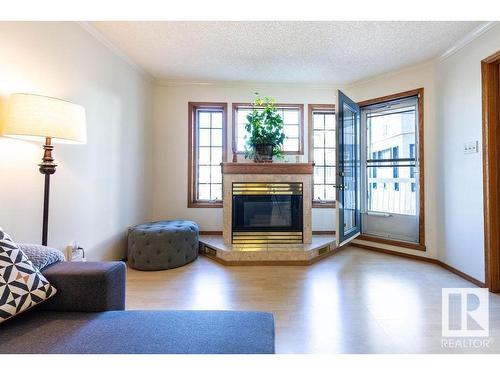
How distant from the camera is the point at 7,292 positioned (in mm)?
1075

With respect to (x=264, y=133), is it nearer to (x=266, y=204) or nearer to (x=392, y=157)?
(x=266, y=204)

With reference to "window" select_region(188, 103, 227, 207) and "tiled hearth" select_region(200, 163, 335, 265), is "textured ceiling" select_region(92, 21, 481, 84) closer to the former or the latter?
"window" select_region(188, 103, 227, 207)

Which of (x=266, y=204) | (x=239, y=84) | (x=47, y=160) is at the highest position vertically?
(x=239, y=84)

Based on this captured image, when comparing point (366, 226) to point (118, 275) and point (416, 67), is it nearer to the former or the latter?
point (416, 67)

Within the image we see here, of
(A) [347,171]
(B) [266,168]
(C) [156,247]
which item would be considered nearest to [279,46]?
(B) [266,168]

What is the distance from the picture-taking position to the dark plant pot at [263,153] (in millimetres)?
3615

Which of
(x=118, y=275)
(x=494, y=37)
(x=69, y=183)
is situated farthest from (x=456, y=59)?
(x=69, y=183)

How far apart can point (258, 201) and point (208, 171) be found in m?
1.13

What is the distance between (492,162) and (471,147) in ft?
0.86

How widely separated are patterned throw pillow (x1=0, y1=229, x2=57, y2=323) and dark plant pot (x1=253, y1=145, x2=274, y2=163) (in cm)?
277

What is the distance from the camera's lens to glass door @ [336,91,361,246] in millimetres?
3244

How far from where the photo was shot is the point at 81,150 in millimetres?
2480

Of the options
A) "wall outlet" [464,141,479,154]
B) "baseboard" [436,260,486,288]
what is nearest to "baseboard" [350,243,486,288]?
"baseboard" [436,260,486,288]

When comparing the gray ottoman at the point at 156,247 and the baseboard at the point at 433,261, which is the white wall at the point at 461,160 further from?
the gray ottoman at the point at 156,247
